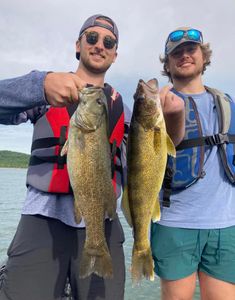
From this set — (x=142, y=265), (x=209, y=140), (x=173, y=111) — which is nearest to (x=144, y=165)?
(x=173, y=111)

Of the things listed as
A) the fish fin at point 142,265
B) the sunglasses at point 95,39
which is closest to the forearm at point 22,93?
the sunglasses at point 95,39

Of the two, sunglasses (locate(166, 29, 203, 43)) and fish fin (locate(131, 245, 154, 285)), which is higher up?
sunglasses (locate(166, 29, 203, 43))

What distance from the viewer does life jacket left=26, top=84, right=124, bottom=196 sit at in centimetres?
355

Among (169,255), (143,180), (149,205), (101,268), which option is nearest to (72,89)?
(143,180)

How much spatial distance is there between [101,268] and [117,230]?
76cm

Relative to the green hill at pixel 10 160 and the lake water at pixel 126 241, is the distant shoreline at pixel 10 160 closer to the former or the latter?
the green hill at pixel 10 160

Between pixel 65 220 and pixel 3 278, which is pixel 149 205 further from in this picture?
pixel 3 278

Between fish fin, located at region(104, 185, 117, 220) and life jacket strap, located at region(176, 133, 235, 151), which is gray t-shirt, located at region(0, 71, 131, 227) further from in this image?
life jacket strap, located at region(176, 133, 235, 151)

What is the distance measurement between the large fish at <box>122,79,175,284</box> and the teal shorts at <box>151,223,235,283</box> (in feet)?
2.70

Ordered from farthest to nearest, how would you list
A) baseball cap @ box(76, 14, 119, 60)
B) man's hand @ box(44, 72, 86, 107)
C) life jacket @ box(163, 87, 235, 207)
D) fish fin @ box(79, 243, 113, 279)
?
life jacket @ box(163, 87, 235, 207), baseball cap @ box(76, 14, 119, 60), fish fin @ box(79, 243, 113, 279), man's hand @ box(44, 72, 86, 107)

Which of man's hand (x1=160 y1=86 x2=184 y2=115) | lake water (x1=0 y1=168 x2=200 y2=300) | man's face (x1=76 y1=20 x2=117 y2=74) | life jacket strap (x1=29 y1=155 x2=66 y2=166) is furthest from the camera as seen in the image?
lake water (x1=0 y1=168 x2=200 y2=300)

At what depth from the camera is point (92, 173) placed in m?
3.04

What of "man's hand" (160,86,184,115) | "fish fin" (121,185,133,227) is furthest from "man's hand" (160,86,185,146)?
"fish fin" (121,185,133,227)

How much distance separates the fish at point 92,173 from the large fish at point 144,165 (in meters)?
0.27
